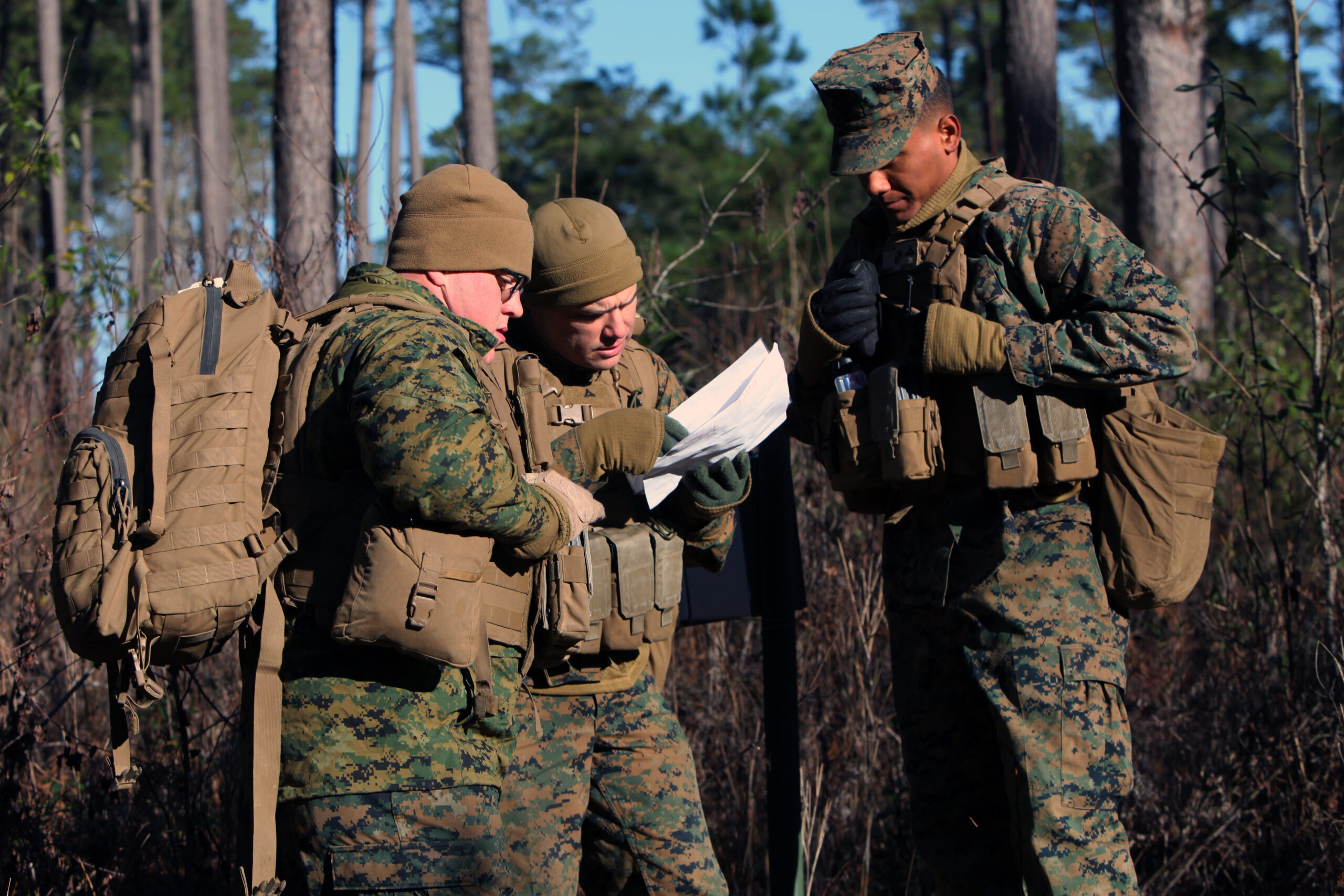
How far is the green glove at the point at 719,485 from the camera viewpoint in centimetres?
281

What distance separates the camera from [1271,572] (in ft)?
14.8

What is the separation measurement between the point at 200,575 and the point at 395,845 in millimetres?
611

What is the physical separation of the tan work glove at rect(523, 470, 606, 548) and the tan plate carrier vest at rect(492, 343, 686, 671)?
0.58 ft

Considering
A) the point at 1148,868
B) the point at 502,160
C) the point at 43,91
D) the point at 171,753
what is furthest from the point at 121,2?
the point at 1148,868

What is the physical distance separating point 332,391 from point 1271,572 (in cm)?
388

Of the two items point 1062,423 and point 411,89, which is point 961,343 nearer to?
point 1062,423

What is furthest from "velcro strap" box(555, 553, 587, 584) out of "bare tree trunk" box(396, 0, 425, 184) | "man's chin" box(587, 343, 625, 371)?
"bare tree trunk" box(396, 0, 425, 184)

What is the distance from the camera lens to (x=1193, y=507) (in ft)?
8.96

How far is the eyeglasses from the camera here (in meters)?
2.54

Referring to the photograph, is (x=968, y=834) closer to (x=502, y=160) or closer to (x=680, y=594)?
(x=680, y=594)

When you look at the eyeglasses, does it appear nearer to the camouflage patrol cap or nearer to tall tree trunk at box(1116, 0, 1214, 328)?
the camouflage patrol cap

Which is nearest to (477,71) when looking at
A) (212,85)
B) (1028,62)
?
(1028,62)

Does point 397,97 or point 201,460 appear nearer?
point 201,460

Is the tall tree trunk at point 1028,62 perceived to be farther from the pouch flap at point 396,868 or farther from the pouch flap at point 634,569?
the pouch flap at point 396,868
